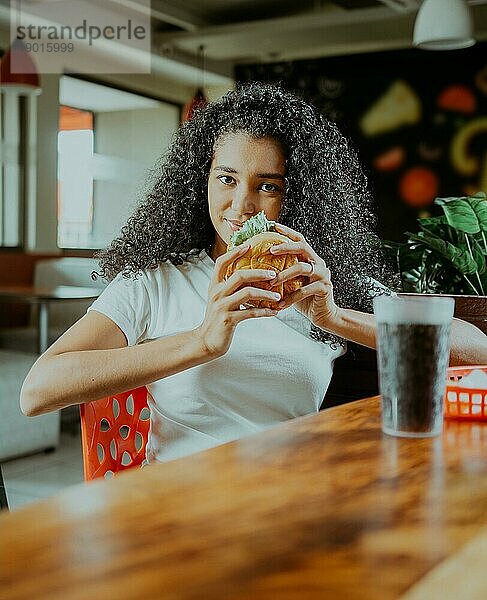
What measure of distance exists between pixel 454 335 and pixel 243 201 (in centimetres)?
47

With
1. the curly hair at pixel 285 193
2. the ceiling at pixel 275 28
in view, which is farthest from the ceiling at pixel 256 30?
the curly hair at pixel 285 193

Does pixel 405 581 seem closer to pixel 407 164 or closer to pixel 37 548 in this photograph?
pixel 37 548

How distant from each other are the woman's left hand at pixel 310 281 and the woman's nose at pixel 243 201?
0.32 meters

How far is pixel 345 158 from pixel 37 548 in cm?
134

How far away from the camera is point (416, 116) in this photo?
2.79 m

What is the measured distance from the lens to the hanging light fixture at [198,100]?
1654 mm

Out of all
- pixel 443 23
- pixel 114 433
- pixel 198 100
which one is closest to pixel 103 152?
pixel 198 100

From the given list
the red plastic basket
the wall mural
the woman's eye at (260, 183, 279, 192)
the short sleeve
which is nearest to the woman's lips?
the woman's eye at (260, 183, 279, 192)

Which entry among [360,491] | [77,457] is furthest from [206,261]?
[77,457]

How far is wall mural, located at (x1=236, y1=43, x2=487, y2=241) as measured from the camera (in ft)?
7.83

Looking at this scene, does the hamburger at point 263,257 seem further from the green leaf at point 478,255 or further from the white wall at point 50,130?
the green leaf at point 478,255

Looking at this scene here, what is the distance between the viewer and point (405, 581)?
40 centimetres

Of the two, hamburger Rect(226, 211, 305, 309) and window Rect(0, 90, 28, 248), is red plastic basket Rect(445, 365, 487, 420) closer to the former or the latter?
hamburger Rect(226, 211, 305, 309)

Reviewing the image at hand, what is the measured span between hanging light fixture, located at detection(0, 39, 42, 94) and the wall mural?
A: 3.78 ft
